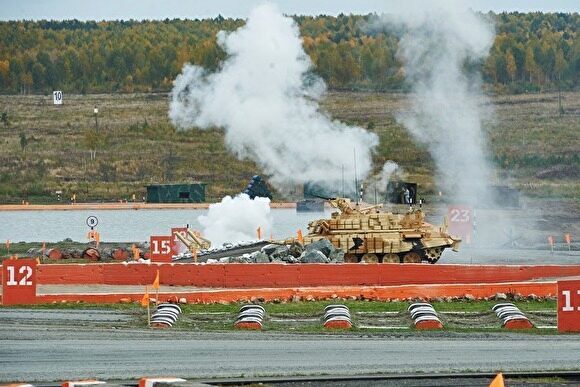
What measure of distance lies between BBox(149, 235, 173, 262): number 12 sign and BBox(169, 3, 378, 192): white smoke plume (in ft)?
50.0

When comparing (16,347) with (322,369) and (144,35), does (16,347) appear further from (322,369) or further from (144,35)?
(144,35)

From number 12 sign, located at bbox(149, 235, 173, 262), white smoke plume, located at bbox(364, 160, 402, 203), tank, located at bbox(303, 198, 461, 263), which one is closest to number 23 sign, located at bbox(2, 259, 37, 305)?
number 12 sign, located at bbox(149, 235, 173, 262)

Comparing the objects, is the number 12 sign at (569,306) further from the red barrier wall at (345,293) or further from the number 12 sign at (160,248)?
the number 12 sign at (160,248)

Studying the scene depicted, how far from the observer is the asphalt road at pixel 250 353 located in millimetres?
27328

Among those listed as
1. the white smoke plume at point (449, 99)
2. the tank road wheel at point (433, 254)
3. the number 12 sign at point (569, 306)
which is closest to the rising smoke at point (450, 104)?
the white smoke plume at point (449, 99)

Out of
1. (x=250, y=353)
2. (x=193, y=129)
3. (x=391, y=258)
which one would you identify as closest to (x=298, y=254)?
(x=391, y=258)

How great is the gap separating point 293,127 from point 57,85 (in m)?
79.0

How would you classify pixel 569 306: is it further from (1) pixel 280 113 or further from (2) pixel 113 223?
(2) pixel 113 223

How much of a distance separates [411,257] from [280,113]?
1549cm

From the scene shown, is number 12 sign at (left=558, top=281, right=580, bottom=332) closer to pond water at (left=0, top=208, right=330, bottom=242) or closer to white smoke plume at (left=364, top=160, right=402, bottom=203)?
white smoke plume at (left=364, top=160, right=402, bottom=203)

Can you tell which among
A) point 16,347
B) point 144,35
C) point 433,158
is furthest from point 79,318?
point 144,35

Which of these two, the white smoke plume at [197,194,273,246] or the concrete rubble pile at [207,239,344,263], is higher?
the white smoke plume at [197,194,273,246]

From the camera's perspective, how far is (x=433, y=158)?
85188mm

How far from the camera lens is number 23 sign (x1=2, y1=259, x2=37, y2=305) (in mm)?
38969
